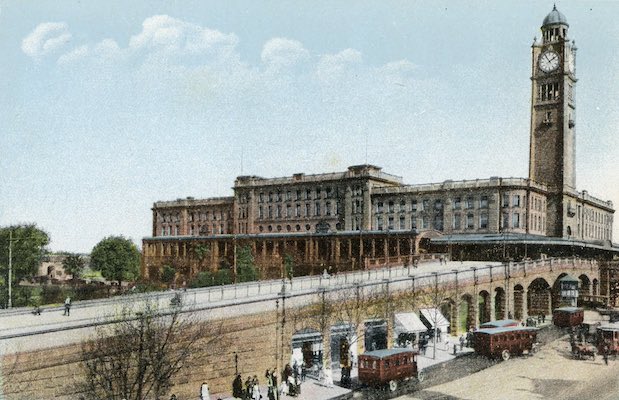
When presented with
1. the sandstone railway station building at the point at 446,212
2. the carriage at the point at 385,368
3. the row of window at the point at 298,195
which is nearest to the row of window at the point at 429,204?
the sandstone railway station building at the point at 446,212

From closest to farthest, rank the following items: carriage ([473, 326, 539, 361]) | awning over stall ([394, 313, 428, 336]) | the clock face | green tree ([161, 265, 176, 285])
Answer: carriage ([473, 326, 539, 361]) → awning over stall ([394, 313, 428, 336]) → the clock face → green tree ([161, 265, 176, 285])

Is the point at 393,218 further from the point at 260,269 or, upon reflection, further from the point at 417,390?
the point at 417,390

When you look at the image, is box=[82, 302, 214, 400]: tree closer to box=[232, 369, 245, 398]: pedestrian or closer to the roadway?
the roadway

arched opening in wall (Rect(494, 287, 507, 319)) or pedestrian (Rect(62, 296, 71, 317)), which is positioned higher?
pedestrian (Rect(62, 296, 71, 317))

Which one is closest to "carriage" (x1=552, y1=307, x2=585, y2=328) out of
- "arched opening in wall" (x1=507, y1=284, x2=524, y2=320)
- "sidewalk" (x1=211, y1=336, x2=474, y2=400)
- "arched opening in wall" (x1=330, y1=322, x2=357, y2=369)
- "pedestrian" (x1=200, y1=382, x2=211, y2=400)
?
"arched opening in wall" (x1=507, y1=284, x2=524, y2=320)

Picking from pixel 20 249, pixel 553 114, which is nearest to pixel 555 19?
pixel 553 114

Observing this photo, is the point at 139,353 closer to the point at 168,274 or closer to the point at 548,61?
the point at 168,274

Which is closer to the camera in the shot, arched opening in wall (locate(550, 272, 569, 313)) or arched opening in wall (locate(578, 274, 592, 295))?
arched opening in wall (locate(550, 272, 569, 313))
